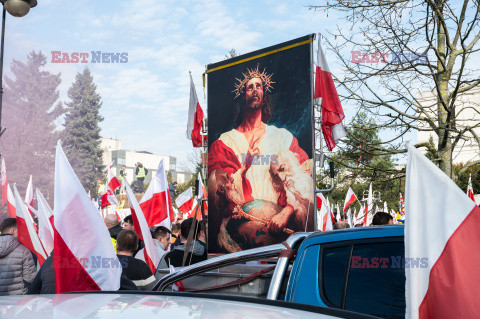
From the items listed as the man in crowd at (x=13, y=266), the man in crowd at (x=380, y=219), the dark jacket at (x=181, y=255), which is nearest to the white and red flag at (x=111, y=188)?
the man in crowd at (x=13, y=266)

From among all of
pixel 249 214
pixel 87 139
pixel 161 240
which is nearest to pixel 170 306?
pixel 249 214

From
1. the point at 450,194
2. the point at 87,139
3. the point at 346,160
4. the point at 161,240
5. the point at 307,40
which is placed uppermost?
the point at 87,139

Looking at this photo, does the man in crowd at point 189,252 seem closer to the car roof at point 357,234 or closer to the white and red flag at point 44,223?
the white and red flag at point 44,223

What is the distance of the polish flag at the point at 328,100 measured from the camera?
21.6 ft

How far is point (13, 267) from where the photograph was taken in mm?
6383

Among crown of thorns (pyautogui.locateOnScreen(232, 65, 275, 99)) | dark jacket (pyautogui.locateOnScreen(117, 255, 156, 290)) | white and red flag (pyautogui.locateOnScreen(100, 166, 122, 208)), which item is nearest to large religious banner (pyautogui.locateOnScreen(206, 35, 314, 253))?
crown of thorns (pyautogui.locateOnScreen(232, 65, 275, 99))

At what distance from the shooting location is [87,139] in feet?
221

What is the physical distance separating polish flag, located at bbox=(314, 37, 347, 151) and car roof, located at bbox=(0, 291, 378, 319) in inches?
191

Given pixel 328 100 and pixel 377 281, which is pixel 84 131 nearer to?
pixel 328 100

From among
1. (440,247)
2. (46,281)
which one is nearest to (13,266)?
(46,281)

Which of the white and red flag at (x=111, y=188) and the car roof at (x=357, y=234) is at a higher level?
the white and red flag at (x=111, y=188)

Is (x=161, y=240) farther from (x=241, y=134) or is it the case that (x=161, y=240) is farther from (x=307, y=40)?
(x=307, y=40)

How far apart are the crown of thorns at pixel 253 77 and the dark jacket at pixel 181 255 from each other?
7.01ft

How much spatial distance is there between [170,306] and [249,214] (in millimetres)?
4881
